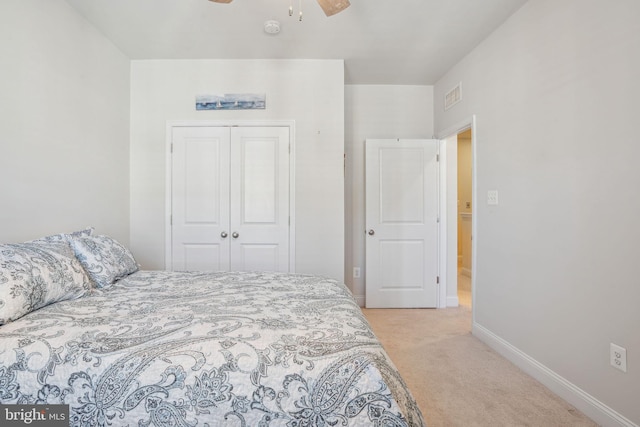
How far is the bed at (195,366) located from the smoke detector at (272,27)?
228cm

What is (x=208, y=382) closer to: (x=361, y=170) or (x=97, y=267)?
(x=97, y=267)

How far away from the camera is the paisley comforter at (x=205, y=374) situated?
0.85 meters

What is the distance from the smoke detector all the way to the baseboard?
322 cm

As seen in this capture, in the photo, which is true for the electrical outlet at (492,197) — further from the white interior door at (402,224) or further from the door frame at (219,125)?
the door frame at (219,125)

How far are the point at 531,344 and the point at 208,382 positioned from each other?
2.25m

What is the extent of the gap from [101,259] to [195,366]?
50.1 inches

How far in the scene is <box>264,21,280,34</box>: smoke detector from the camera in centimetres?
234

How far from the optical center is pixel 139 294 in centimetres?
154

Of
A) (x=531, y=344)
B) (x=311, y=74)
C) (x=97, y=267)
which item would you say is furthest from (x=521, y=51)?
(x=97, y=267)

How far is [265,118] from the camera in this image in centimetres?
296

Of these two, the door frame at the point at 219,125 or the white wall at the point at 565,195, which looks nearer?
the white wall at the point at 565,195

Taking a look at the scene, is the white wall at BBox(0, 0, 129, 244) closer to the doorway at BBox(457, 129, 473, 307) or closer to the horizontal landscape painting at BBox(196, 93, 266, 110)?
the horizontal landscape painting at BBox(196, 93, 266, 110)

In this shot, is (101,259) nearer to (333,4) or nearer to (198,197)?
(198,197)

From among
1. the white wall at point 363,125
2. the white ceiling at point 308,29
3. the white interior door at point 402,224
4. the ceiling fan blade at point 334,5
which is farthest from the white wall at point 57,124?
the white interior door at point 402,224
